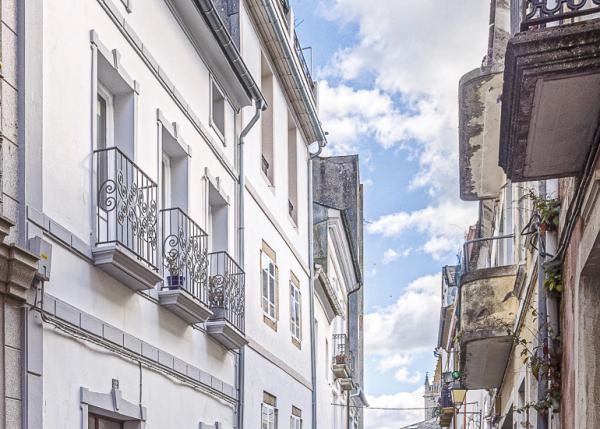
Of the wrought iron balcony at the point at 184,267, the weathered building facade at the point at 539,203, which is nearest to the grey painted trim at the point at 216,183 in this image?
the wrought iron balcony at the point at 184,267

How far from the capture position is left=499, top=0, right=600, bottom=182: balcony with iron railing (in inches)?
241

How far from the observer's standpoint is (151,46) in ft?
36.6

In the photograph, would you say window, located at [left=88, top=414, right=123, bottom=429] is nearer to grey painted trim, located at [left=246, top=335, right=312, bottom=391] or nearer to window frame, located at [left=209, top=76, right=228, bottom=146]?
window frame, located at [left=209, top=76, right=228, bottom=146]

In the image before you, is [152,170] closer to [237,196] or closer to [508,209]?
[237,196]

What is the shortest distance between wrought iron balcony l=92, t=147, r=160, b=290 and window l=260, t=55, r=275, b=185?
8.35 metres

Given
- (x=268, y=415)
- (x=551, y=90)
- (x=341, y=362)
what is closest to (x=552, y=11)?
(x=551, y=90)

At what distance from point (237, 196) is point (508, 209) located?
4164 millimetres

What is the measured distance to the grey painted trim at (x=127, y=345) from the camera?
8.12m

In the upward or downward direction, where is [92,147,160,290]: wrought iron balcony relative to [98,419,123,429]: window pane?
upward

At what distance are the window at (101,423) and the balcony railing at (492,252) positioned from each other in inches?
198

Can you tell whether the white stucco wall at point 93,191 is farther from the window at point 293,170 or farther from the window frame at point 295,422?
the window at point 293,170

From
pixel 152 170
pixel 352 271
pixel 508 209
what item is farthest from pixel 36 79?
pixel 352 271

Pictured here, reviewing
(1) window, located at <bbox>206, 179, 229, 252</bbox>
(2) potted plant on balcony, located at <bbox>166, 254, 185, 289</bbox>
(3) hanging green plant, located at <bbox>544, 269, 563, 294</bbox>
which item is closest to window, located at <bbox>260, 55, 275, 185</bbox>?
(1) window, located at <bbox>206, 179, 229, 252</bbox>

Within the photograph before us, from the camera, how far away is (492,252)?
20.9 m
